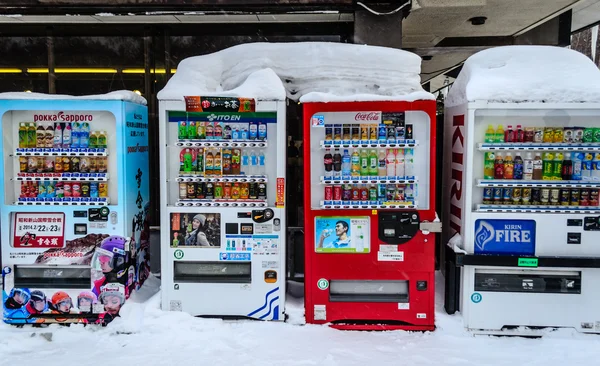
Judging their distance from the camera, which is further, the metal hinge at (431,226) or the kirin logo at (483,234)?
the kirin logo at (483,234)

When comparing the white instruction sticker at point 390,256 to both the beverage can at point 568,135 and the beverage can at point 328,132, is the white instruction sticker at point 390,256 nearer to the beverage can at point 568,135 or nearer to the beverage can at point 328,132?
the beverage can at point 328,132

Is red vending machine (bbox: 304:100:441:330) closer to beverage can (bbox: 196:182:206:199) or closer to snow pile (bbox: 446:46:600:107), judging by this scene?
snow pile (bbox: 446:46:600:107)

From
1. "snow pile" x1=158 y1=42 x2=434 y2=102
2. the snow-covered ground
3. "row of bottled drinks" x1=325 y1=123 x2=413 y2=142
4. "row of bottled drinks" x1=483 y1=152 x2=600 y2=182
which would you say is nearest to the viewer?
the snow-covered ground

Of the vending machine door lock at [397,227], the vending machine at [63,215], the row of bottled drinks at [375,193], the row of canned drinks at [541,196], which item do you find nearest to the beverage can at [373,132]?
the row of bottled drinks at [375,193]

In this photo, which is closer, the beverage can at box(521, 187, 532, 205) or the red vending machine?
the red vending machine

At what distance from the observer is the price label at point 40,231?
16.0 feet

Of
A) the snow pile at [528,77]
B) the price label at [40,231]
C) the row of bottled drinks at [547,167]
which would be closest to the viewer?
the snow pile at [528,77]

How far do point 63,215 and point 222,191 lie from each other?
1.58 meters

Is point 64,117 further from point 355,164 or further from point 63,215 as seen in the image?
point 355,164

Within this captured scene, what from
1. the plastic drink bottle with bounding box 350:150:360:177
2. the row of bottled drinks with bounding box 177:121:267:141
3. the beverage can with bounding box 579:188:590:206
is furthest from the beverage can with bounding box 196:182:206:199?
the beverage can with bounding box 579:188:590:206

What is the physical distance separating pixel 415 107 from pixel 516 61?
125cm

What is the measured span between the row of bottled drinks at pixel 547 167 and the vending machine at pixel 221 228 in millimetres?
2106

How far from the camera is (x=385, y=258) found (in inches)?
185

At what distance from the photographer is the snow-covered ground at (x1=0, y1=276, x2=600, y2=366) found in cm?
414
